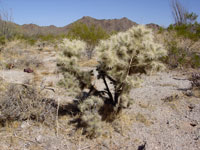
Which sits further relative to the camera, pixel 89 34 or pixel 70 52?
pixel 89 34

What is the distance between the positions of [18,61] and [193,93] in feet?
23.2

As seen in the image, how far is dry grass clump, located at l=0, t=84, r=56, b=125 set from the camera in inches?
108

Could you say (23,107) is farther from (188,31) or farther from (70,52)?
(188,31)

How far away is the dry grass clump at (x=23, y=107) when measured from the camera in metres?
2.74

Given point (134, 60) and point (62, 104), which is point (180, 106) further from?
point (62, 104)

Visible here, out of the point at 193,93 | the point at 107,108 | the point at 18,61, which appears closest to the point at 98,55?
the point at 107,108

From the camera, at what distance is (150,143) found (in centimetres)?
263

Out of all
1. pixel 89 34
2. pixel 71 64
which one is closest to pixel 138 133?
pixel 71 64

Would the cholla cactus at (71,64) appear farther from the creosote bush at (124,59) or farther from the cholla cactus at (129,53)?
the cholla cactus at (129,53)

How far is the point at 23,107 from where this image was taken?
2.85 metres

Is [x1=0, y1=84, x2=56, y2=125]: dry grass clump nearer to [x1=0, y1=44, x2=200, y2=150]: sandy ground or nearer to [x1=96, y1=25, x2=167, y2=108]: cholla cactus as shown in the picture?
[x1=0, y1=44, x2=200, y2=150]: sandy ground

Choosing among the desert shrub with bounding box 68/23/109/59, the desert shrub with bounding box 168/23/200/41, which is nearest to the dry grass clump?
the desert shrub with bounding box 168/23/200/41

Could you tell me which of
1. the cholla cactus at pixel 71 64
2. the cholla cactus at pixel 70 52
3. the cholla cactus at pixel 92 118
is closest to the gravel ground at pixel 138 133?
the cholla cactus at pixel 92 118

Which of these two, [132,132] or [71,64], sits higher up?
[71,64]
